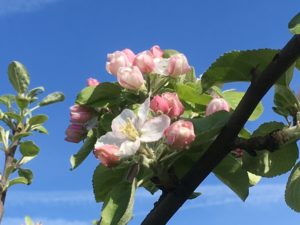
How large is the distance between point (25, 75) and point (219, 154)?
227 centimetres

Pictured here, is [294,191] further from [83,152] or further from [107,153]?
[83,152]

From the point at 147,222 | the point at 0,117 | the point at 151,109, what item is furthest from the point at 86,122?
the point at 0,117

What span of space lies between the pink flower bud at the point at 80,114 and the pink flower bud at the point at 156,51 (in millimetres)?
217

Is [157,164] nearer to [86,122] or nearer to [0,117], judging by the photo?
[86,122]

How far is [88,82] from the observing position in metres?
1.54

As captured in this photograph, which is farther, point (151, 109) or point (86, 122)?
point (86, 122)

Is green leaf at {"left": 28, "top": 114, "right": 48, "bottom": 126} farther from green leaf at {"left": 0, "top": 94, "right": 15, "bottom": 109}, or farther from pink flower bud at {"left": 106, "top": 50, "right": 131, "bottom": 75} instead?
pink flower bud at {"left": 106, "top": 50, "right": 131, "bottom": 75}

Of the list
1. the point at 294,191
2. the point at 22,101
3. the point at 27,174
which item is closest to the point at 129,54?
the point at 294,191

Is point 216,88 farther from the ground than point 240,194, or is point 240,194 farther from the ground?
point 216,88

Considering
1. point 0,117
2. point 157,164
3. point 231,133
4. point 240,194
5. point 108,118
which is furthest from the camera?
point 0,117

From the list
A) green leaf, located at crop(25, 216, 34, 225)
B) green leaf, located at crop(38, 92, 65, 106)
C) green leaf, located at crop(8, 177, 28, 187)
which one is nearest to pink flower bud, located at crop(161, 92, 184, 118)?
green leaf, located at crop(8, 177, 28, 187)

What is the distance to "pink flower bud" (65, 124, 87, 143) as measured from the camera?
1.51 metres

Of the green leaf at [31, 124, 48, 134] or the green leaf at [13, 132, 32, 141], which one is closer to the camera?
the green leaf at [13, 132, 32, 141]

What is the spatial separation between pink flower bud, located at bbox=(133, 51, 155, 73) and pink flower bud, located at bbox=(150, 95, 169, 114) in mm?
156
